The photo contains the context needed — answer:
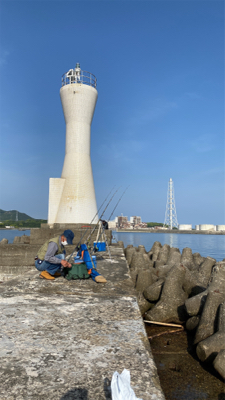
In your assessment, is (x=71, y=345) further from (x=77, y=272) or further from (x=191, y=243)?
(x=191, y=243)

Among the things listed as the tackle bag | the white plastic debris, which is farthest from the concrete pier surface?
the tackle bag

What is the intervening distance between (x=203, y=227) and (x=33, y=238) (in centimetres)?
7622

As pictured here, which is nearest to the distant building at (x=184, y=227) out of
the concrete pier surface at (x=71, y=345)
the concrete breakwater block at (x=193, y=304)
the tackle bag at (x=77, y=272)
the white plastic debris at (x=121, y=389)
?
the concrete breakwater block at (x=193, y=304)

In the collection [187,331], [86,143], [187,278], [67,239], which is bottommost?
[187,331]

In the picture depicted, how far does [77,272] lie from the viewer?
498 centimetres

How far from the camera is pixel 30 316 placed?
3125 millimetres

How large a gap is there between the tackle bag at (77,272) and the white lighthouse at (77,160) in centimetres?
1069

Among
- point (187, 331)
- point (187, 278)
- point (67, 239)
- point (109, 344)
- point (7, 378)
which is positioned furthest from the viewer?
point (187, 278)

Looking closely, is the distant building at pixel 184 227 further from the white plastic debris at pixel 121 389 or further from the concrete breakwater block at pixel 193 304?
the white plastic debris at pixel 121 389

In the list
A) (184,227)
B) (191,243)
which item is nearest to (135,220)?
(184,227)

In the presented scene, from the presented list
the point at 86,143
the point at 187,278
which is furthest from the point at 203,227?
the point at 187,278

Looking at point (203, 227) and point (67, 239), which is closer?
point (67, 239)

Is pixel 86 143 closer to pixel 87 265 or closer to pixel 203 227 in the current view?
pixel 87 265

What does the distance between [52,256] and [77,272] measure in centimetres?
48
